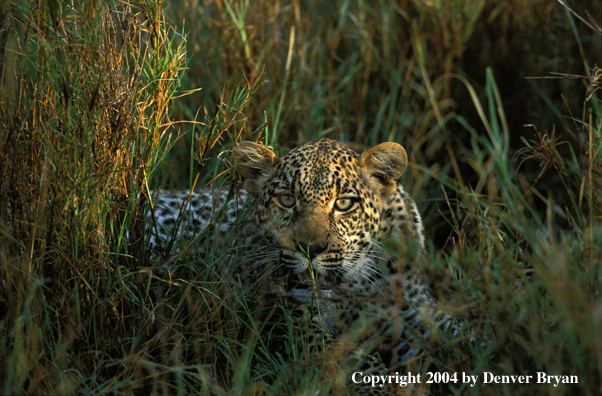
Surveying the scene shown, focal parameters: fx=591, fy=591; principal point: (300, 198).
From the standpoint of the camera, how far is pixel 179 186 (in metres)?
5.27

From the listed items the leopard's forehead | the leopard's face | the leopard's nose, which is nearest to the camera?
the leopard's nose

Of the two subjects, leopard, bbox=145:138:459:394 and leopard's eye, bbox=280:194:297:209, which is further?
leopard's eye, bbox=280:194:297:209

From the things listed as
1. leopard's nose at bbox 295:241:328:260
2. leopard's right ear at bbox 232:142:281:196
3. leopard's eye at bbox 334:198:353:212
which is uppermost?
leopard's right ear at bbox 232:142:281:196

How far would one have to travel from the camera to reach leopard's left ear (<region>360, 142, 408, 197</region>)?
3.91 meters

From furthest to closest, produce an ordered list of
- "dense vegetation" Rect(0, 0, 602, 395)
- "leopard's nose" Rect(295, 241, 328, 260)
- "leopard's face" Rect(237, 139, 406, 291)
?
1. "leopard's face" Rect(237, 139, 406, 291)
2. "leopard's nose" Rect(295, 241, 328, 260)
3. "dense vegetation" Rect(0, 0, 602, 395)

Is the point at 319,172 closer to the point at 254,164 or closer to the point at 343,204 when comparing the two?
the point at 343,204

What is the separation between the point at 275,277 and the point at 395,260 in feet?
2.55

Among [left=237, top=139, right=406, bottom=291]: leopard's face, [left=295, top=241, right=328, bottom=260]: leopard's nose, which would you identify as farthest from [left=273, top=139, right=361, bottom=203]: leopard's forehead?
[left=295, top=241, right=328, bottom=260]: leopard's nose

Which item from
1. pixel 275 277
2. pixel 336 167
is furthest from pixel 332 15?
pixel 275 277

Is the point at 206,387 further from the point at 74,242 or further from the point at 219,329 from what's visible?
the point at 74,242

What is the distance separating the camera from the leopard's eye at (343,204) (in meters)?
3.81

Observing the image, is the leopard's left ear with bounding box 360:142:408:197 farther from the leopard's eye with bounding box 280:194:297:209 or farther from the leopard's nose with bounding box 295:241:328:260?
the leopard's nose with bounding box 295:241:328:260

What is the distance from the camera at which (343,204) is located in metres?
3.82

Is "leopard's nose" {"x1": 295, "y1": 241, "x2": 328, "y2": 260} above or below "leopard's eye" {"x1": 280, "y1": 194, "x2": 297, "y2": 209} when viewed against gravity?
below
